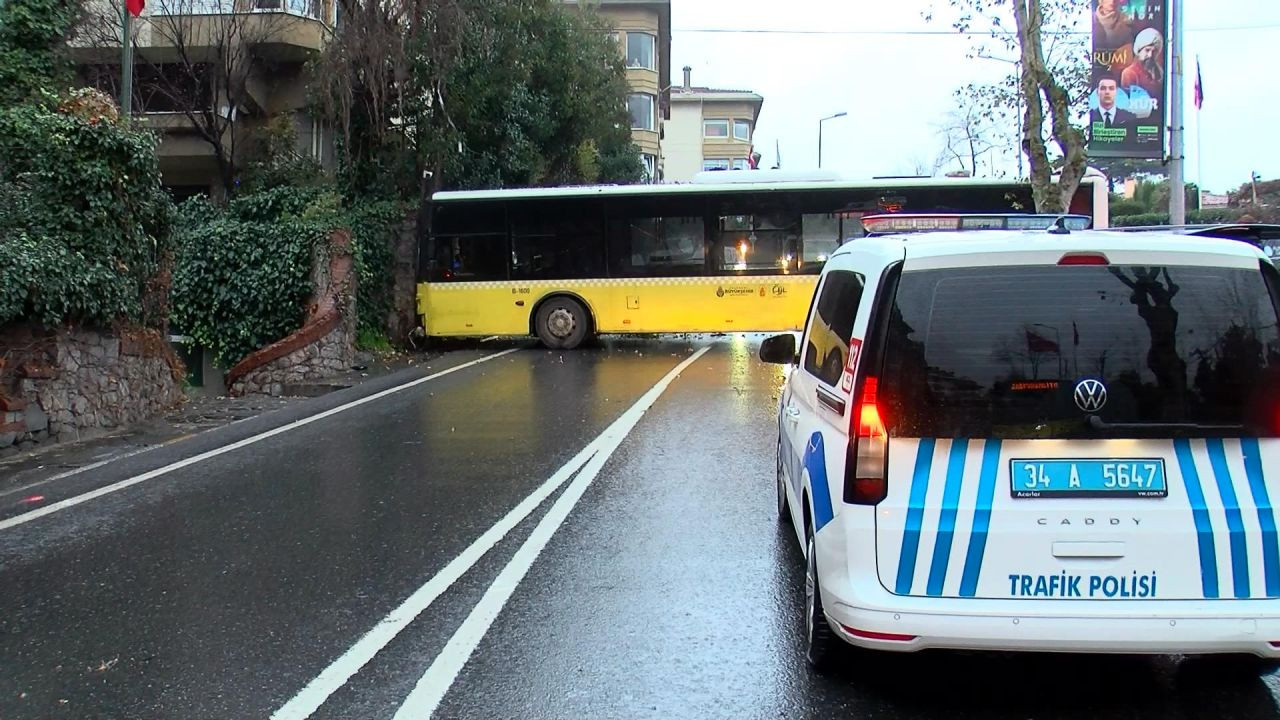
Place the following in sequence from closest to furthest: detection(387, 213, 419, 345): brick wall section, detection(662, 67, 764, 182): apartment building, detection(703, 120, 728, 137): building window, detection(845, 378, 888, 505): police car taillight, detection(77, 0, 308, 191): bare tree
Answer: detection(845, 378, 888, 505): police car taillight < detection(387, 213, 419, 345): brick wall section < detection(77, 0, 308, 191): bare tree < detection(662, 67, 764, 182): apartment building < detection(703, 120, 728, 137): building window

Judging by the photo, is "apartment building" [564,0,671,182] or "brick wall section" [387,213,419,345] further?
"apartment building" [564,0,671,182]

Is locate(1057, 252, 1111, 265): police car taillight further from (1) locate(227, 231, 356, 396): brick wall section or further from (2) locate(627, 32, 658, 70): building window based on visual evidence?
(2) locate(627, 32, 658, 70): building window

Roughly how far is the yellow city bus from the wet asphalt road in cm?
886

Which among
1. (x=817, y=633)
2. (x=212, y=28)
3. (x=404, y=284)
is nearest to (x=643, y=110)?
(x=212, y=28)

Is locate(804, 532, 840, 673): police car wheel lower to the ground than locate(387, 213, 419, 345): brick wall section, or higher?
lower

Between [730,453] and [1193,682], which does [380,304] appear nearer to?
[730,453]

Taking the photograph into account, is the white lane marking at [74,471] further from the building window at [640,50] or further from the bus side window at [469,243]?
the building window at [640,50]

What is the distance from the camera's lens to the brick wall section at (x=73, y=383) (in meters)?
9.60

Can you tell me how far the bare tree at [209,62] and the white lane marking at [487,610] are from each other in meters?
14.9

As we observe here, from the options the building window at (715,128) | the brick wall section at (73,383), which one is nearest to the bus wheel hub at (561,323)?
the brick wall section at (73,383)

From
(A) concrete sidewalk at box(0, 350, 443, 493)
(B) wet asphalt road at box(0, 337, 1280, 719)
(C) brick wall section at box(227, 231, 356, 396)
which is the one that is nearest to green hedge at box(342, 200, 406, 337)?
(C) brick wall section at box(227, 231, 356, 396)

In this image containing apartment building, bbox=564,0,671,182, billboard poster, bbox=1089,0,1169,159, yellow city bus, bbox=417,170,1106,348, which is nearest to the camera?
billboard poster, bbox=1089,0,1169,159

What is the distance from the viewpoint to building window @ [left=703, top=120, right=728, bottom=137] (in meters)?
74.8

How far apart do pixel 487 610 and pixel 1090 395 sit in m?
2.97
